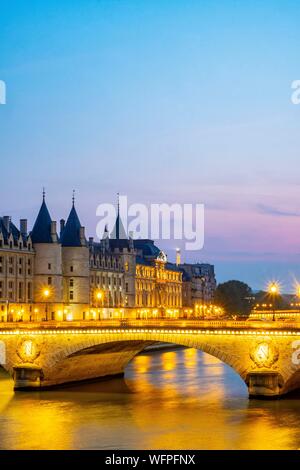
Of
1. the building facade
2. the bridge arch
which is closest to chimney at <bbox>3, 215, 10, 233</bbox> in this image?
the building facade

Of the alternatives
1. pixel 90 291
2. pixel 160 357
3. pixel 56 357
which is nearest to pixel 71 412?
pixel 56 357

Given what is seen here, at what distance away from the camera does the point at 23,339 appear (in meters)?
81.5

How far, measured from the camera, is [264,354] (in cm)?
7012

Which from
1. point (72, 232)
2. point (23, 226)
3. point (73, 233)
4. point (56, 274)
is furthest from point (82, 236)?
point (23, 226)

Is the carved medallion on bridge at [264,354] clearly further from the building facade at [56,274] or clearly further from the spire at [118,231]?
the spire at [118,231]

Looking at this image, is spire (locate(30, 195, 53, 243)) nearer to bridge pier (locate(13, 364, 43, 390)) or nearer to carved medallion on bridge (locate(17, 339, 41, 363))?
carved medallion on bridge (locate(17, 339, 41, 363))

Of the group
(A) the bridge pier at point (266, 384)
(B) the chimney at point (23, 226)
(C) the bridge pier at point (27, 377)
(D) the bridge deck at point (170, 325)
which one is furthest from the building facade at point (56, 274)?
(A) the bridge pier at point (266, 384)

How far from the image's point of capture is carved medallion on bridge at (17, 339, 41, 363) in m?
80.6

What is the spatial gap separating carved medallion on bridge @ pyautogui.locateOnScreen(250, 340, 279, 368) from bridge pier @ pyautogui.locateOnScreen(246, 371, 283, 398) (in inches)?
28.1

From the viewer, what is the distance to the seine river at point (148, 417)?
55.8m

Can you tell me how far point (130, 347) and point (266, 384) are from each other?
2102cm

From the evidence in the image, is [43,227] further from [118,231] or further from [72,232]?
[118,231]

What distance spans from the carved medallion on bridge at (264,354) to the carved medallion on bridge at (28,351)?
1944 centimetres
